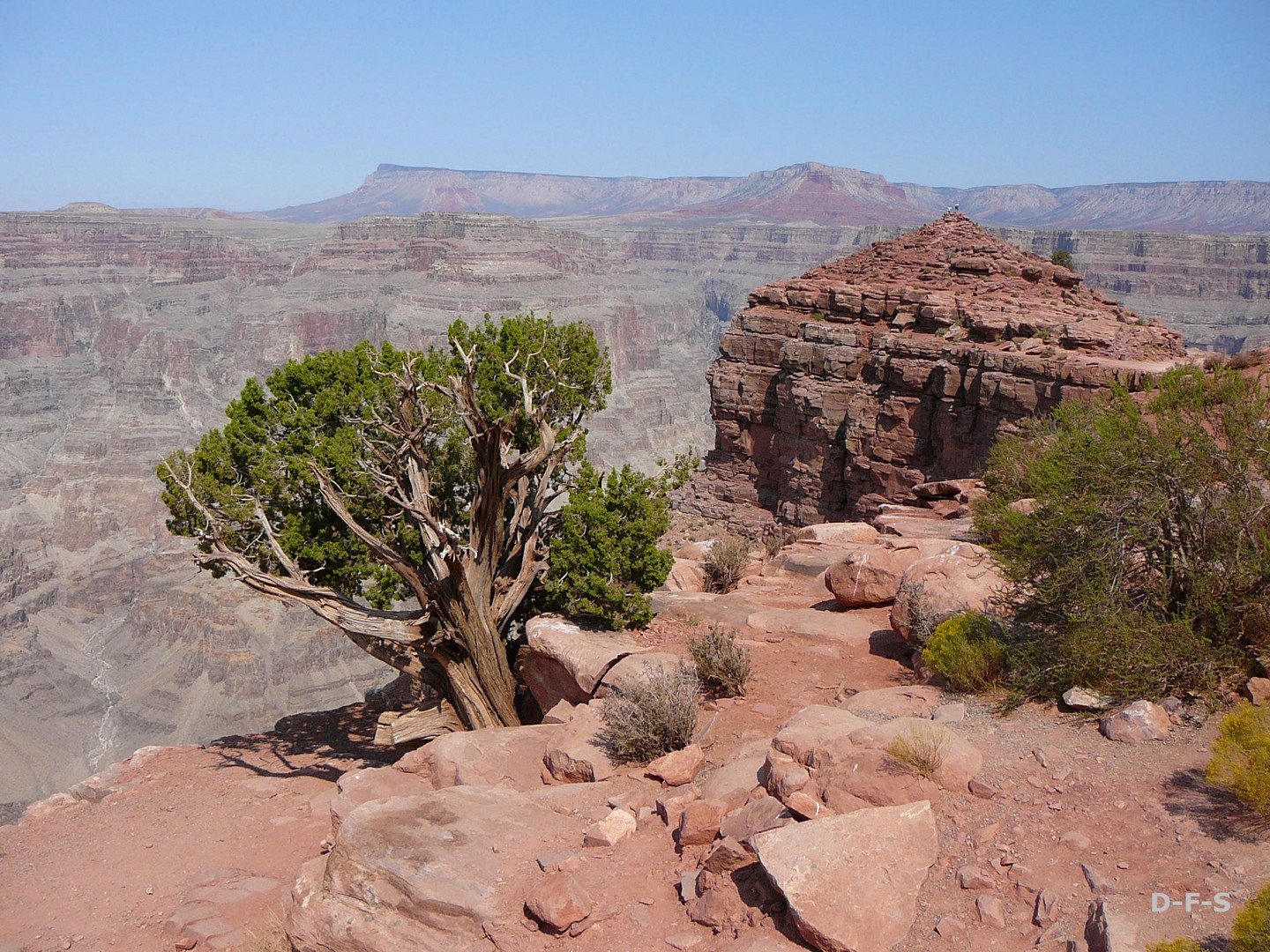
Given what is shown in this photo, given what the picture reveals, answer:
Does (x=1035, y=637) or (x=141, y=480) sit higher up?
(x=1035, y=637)

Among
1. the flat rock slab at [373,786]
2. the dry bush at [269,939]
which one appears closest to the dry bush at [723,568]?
the flat rock slab at [373,786]

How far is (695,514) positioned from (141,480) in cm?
8653

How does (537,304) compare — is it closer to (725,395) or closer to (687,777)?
(725,395)

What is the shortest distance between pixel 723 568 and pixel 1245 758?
12.4m

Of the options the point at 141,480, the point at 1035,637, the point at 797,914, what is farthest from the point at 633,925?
the point at 141,480

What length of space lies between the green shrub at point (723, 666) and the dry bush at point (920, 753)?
160 inches

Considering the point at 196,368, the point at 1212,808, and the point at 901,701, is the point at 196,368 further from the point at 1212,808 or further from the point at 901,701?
the point at 1212,808

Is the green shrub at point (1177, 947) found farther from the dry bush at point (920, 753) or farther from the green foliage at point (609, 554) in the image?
the green foliage at point (609, 554)

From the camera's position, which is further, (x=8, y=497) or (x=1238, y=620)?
(x=8, y=497)

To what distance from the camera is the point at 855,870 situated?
258 inches

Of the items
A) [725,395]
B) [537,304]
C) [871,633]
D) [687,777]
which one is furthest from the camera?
[537,304]

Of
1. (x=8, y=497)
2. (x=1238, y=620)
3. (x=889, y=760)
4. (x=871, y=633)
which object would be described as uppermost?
(x=1238, y=620)

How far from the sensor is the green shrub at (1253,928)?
193 inches

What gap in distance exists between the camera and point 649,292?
178625 millimetres
